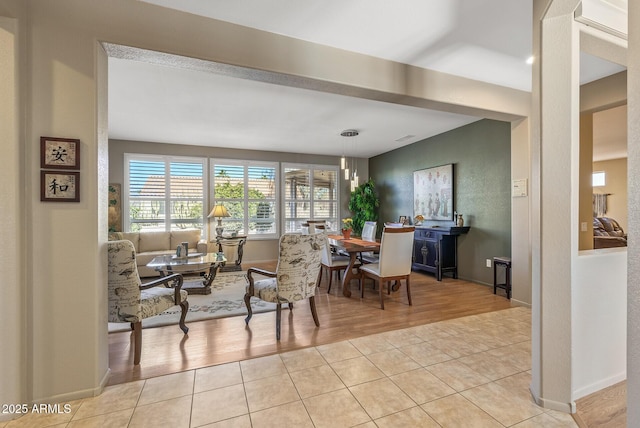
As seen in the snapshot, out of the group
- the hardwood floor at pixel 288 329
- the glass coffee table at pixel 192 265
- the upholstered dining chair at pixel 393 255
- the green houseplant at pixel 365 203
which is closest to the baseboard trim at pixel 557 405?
the hardwood floor at pixel 288 329

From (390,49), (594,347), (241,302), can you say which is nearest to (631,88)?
(594,347)

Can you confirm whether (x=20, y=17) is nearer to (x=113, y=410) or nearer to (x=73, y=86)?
(x=73, y=86)

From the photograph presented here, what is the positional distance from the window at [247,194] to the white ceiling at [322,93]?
0.88 meters

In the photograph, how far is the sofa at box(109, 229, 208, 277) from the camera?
5153 millimetres

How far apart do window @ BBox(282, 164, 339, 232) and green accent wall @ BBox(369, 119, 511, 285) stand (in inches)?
96.5

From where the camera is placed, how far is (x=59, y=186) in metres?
1.90

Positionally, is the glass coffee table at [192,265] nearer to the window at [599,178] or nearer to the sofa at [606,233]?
the sofa at [606,233]

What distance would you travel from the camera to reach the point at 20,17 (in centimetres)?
180

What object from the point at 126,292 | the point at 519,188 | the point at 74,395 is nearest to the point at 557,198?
the point at 519,188

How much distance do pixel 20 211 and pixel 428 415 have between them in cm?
278

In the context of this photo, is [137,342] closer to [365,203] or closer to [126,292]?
[126,292]

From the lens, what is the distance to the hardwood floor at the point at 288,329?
2459 millimetres

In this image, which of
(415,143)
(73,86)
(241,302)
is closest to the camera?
(73,86)

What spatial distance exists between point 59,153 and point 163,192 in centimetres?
475
